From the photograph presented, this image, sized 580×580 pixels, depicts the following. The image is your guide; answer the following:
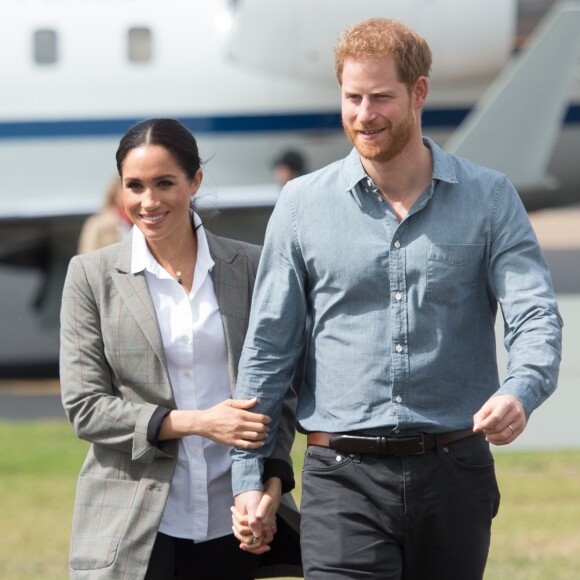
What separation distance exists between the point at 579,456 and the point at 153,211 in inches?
190

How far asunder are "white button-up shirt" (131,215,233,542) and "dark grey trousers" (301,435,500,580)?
0.26m

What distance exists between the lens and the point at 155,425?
9.92ft

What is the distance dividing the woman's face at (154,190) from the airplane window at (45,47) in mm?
8753

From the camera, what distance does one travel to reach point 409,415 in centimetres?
289

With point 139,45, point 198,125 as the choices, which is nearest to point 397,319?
point 198,125

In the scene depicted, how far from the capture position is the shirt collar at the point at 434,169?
2.96 m

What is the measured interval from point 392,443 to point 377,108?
687mm

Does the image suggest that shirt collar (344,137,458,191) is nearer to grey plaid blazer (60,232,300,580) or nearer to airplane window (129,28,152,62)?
grey plaid blazer (60,232,300,580)

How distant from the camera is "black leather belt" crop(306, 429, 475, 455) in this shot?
9.53 feet

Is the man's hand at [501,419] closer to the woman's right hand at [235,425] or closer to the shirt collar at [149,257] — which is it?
the woman's right hand at [235,425]

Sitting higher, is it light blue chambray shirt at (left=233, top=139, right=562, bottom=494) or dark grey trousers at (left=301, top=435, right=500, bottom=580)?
light blue chambray shirt at (left=233, top=139, right=562, bottom=494)

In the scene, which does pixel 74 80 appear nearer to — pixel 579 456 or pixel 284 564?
pixel 579 456

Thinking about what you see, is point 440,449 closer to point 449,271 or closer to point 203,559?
point 449,271

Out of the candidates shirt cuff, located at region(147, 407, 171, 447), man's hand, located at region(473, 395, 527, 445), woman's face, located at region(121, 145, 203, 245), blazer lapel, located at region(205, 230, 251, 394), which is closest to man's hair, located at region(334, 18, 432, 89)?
woman's face, located at region(121, 145, 203, 245)
